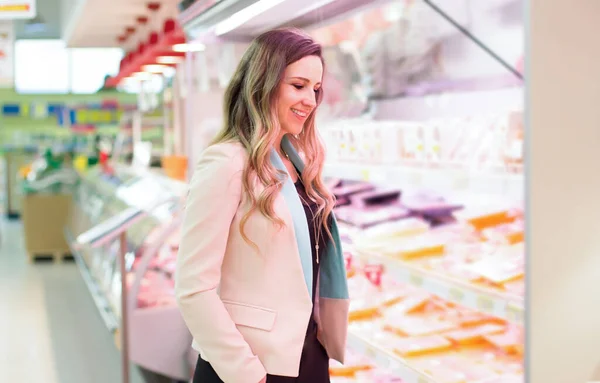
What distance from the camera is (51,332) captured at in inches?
233

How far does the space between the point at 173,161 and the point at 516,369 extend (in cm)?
432

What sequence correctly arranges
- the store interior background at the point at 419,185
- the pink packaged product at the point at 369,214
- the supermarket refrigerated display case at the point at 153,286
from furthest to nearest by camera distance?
the supermarket refrigerated display case at the point at 153,286, the pink packaged product at the point at 369,214, the store interior background at the point at 419,185

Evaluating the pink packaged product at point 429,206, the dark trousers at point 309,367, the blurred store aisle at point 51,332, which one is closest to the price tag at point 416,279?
the dark trousers at point 309,367

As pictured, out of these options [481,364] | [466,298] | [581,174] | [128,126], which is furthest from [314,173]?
[128,126]

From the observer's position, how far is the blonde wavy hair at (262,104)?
1.83 metres

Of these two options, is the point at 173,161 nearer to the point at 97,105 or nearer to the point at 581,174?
the point at 581,174

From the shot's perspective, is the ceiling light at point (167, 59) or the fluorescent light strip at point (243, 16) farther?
the ceiling light at point (167, 59)

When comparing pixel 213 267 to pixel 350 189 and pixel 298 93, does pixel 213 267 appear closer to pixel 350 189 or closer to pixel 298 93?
pixel 298 93

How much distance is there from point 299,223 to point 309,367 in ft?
1.43

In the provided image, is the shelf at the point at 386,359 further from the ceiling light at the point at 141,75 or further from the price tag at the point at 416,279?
the ceiling light at the point at 141,75

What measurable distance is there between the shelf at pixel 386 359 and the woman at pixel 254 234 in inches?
21.4

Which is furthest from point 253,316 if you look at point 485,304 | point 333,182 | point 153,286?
point 153,286

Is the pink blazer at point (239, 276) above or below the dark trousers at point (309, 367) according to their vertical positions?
above

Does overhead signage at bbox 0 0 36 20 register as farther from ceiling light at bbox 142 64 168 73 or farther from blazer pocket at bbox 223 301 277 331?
blazer pocket at bbox 223 301 277 331
